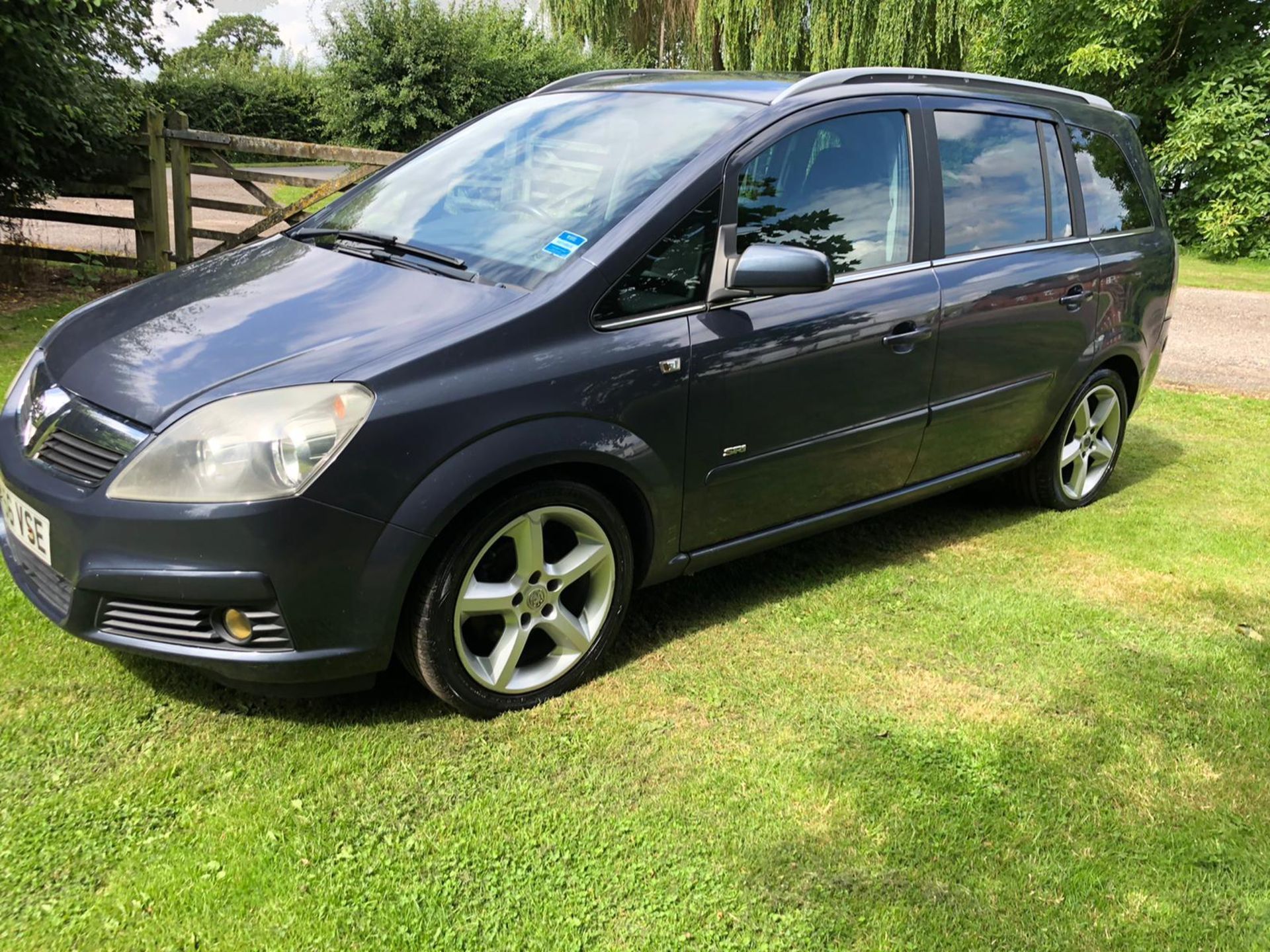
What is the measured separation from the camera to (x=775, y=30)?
78.3 ft

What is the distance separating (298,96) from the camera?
96.9 feet

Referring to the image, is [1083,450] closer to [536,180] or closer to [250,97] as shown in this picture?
[536,180]

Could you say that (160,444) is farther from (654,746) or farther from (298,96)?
(298,96)

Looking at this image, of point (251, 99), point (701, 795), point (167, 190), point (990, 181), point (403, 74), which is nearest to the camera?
point (701, 795)

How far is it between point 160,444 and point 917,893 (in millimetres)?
2109

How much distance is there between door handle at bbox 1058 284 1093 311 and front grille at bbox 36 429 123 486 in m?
3.66

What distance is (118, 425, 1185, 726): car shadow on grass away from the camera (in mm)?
2955

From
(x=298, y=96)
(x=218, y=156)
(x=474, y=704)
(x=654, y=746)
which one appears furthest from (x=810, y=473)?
(x=298, y=96)

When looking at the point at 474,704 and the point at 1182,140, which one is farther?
the point at 1182,140

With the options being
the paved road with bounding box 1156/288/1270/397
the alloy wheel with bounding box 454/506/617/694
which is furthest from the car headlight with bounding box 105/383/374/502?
the paved road with bounding box 1156/288/1270/397

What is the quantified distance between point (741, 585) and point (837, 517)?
457 mm

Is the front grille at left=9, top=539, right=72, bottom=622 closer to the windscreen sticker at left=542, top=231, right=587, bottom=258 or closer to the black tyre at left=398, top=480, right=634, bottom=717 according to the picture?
the black tyre at left=398, top=480, right=634, bottom=717

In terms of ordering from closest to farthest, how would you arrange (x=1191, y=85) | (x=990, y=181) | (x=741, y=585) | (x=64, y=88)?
1. (x=741, y=585)
2. (x=990, y=181)
3. (x=64, y=88)
4. (x=1191, y=85)

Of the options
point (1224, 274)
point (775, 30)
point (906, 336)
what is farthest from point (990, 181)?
point (775, 30)
